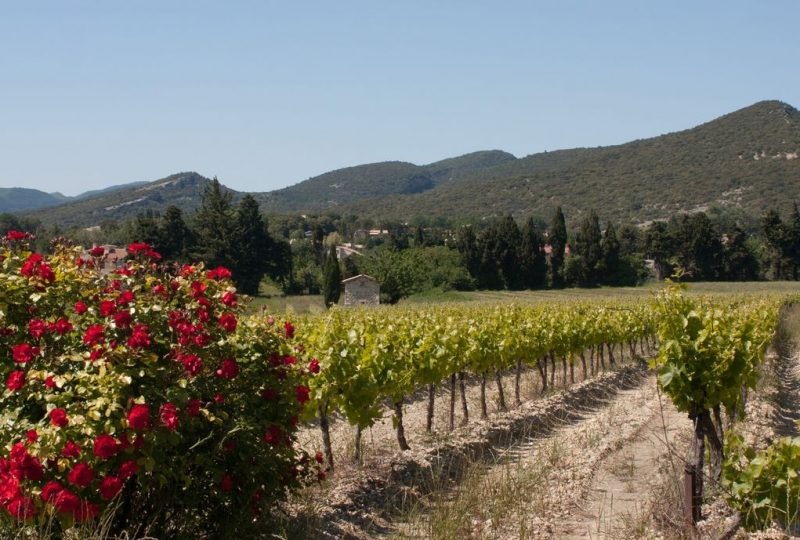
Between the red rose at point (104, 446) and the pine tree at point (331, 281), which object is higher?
the red rose at point (104, 446)

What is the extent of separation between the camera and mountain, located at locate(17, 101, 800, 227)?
97.6m

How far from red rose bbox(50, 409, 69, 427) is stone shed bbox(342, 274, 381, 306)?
47.1 meters

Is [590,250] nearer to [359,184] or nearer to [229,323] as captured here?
[229,323]

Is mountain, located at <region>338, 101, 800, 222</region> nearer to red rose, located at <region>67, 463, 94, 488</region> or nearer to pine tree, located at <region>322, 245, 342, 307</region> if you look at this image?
pine tree, located at <region>322, 245, 342, 307</region>

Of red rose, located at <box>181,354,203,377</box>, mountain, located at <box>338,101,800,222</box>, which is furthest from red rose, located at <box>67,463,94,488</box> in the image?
mountain, located at <box>338,101,800,222</box>

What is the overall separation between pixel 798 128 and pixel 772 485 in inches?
4519

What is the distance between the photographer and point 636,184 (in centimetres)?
10831

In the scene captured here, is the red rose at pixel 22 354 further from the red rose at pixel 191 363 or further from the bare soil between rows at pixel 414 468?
the bare soil between rows at pixel 414 468

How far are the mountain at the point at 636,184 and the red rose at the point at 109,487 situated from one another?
72.0 meters

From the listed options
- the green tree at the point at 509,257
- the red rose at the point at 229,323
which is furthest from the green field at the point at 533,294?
the red rose at the point at 229,323

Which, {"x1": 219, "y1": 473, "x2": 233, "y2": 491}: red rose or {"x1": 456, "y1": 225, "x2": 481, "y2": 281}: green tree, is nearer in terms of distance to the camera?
{"x1": 219, "y1": 473, "x2": 233, "y2": 491}: red rose

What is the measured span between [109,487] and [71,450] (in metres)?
0.26

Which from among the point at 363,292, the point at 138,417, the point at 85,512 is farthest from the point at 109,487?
the point at 363,292

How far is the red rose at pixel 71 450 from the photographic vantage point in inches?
136
